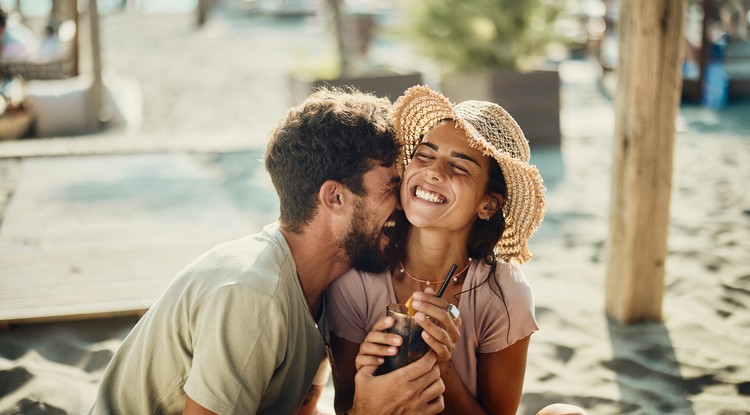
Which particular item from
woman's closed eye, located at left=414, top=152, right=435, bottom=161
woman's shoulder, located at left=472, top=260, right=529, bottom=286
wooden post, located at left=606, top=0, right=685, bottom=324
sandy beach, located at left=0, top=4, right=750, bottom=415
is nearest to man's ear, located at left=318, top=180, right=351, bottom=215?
woman's closed eye, located at left=414, top=152, right=435, bottom=161

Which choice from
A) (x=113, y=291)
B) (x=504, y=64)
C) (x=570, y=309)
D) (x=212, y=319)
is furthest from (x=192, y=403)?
(x=504, y=64)

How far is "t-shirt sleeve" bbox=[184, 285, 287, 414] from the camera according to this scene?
2.05 meters

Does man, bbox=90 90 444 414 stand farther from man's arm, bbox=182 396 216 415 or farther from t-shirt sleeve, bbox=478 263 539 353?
t-shirt sleeve, bbox=478 263 539 353

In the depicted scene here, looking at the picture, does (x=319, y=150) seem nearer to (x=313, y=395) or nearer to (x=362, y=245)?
(x=362, y=245)

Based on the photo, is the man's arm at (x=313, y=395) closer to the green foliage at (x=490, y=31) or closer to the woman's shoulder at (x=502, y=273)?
the woman's shoulder at (x=502, y=273)

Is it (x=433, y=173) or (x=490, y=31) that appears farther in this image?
(x=490, y=31)

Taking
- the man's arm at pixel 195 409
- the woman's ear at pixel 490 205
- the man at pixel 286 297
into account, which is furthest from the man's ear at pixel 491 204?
the man's arm at pixel 195 409

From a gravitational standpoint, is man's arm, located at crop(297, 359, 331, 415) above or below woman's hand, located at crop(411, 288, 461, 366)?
below

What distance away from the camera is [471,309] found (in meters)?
2.66

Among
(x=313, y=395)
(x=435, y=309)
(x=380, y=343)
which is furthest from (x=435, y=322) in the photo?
(x=313, y=395)

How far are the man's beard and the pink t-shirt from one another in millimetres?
62

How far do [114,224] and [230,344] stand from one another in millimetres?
3956

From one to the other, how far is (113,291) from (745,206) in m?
5.01

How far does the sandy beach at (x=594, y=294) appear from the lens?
11.3 ft
